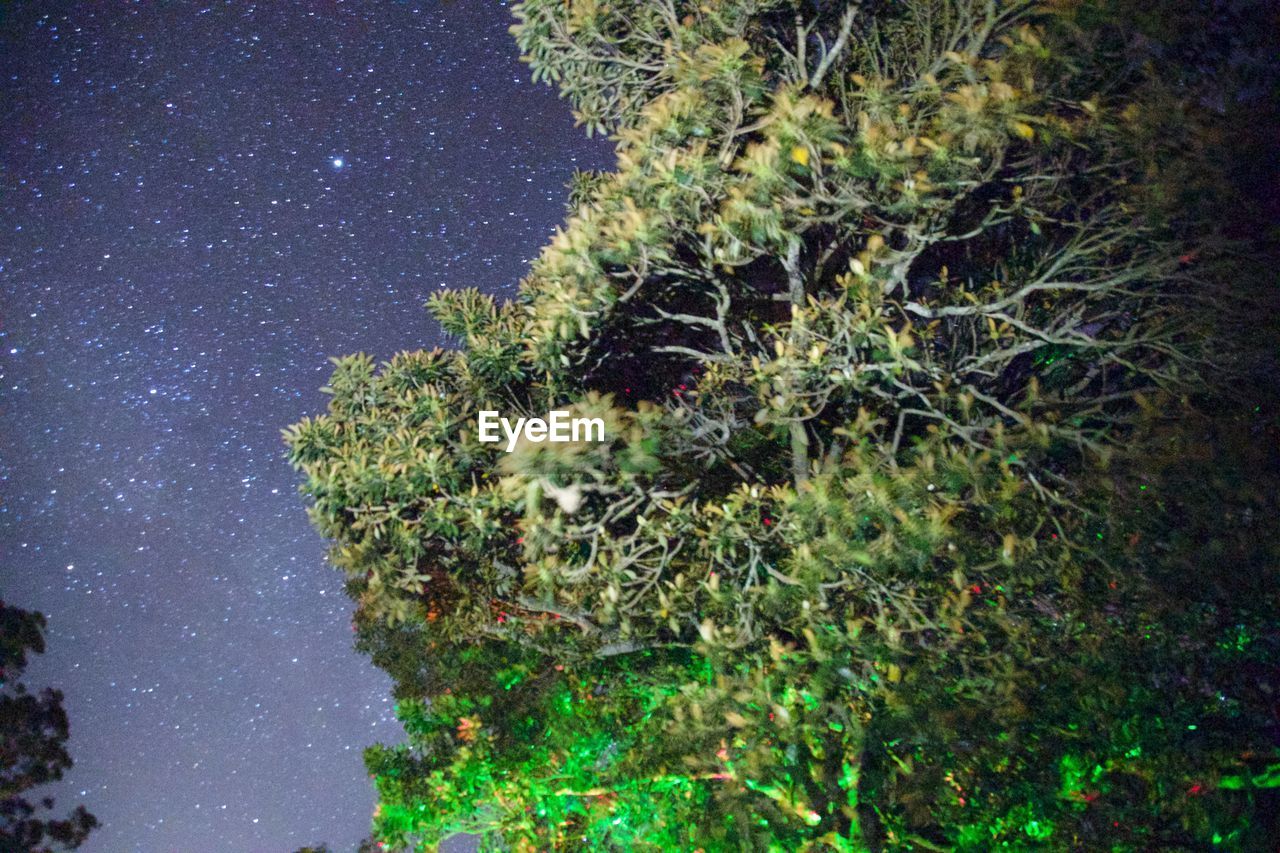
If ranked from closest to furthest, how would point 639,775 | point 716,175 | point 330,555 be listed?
point 716,175 → point 330,555 → point 639,775

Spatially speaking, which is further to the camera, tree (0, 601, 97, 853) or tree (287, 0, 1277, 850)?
tree (0, 601, 97, 853)

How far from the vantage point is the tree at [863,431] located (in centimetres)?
385

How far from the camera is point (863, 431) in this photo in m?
4.27

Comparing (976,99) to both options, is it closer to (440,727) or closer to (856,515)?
(856,515)

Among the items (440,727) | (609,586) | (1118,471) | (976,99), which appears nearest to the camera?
(976,99)

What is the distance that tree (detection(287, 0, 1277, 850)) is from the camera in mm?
3852

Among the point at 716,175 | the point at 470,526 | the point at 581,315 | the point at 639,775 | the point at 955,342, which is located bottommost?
the point at 639,775

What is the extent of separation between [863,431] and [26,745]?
451 inches

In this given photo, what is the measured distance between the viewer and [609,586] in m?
4.73

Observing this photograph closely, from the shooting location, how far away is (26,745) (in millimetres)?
10148

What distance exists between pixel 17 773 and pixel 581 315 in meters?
10.6

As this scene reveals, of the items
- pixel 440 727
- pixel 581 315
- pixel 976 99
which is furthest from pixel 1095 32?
pixel 440 727

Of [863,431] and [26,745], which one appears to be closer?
[863,431]

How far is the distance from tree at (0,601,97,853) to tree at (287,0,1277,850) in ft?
23.6
